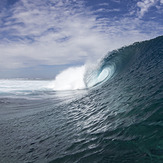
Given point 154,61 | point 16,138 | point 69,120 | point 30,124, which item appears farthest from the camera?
point 154,61

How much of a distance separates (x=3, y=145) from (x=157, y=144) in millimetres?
4224

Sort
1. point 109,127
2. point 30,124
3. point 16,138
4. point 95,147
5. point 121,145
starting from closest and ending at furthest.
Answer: point 121,145 → point 95,147 → point 109,127 → point 16,138 → point 30,124

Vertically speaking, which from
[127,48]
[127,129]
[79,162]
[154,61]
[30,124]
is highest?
[127,48]

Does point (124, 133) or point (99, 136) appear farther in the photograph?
point (99, 136)

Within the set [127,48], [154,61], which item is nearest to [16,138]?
[154,61]

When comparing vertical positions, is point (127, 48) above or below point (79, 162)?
above

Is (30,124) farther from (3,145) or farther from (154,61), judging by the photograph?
(154,61)

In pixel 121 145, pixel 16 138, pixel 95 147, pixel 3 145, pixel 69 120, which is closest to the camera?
pixel 121 145

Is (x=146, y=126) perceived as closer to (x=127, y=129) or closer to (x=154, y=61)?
(x=127, y=129)

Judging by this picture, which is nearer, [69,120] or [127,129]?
[127,129]

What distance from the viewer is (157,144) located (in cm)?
294

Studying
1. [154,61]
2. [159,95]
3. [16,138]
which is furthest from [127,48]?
[16,138]

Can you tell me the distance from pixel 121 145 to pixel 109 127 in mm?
1009

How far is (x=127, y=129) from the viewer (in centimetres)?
377
